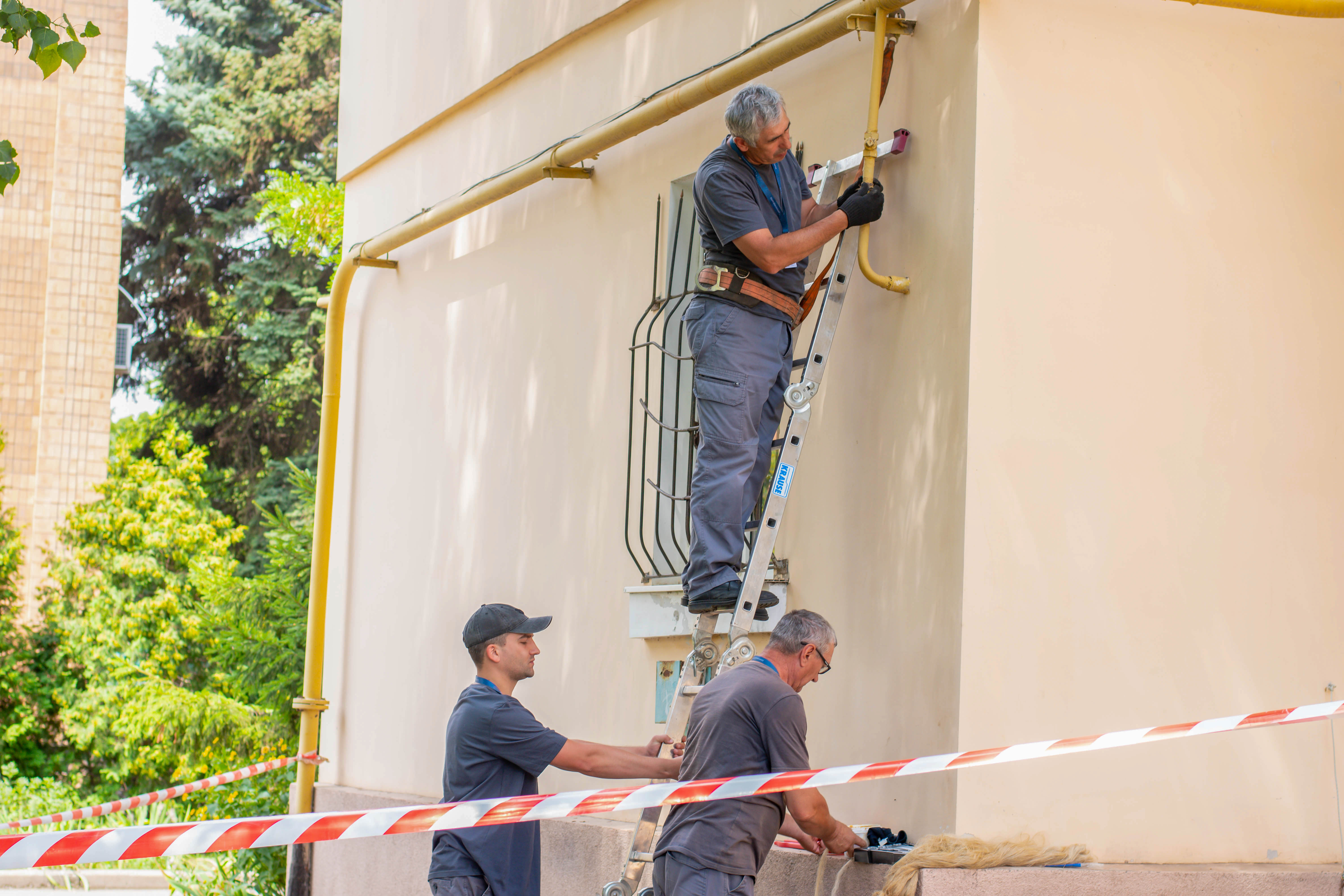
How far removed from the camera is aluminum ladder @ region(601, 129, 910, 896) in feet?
14.9

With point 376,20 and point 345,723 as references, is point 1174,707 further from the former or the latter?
point 376,20

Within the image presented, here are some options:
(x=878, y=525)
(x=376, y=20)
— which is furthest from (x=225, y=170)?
(x=878, y=525)

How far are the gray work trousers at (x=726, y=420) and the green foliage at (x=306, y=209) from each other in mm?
13315

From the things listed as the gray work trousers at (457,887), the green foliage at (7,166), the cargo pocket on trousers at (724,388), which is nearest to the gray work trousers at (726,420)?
the cargo pocket on trousers at (724,388)

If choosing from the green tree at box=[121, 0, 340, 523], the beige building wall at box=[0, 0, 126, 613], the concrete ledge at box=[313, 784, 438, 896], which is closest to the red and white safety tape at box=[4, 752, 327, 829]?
the concrete ledge at box=[313, 784, 438, 896]

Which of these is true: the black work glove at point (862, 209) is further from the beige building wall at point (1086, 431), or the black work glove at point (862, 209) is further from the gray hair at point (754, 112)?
the gray hair at point (754, 112)

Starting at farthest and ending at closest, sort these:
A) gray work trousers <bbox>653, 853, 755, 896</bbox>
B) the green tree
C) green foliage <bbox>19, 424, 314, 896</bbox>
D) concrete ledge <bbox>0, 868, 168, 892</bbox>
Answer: the green tree, green foliage <bbox>19, 424, 314, 896</bbox>, concrete ledge <bbox>0, 868, 168, 892</bbox>, gray work trousers <bbox>653, 853, 755, 896</bbox>

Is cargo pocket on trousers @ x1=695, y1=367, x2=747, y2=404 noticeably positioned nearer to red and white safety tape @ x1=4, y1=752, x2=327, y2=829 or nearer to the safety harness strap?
the safety harness strap

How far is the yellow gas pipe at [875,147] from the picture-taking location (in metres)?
4.71

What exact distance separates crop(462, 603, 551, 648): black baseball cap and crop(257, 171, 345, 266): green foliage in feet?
43.4

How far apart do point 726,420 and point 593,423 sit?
192 centimetres

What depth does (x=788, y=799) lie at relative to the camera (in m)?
4.04

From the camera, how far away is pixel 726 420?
473cm

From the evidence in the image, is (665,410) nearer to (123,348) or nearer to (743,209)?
(743,209)
